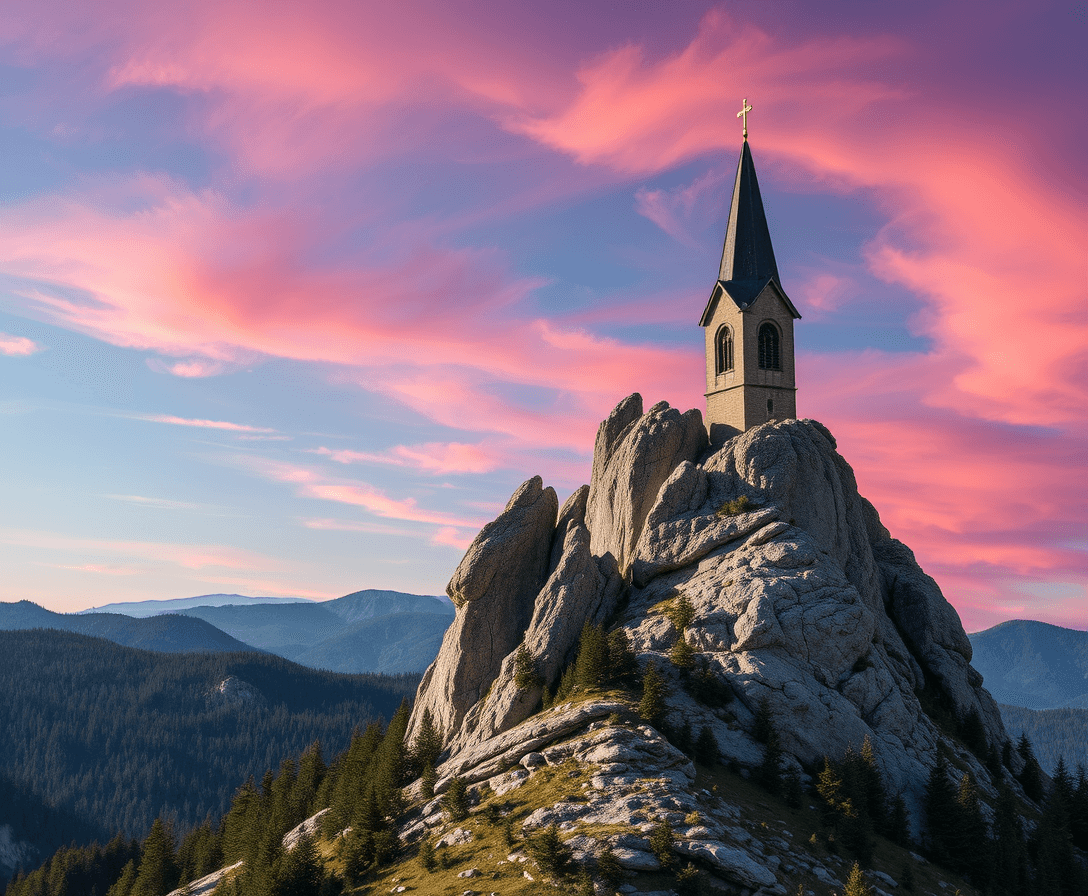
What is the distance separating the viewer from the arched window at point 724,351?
95.5 m

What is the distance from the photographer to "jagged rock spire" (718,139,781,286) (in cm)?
9831

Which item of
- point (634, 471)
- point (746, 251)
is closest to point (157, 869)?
point (634, 471)

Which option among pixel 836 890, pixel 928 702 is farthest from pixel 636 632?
pixel 928 702

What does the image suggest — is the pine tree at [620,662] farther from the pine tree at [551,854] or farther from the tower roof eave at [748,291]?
the tower roof eave at [748,291]

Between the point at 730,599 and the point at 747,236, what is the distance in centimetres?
5310

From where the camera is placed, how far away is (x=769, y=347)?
94750mm

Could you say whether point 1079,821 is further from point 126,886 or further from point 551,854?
point 126,886

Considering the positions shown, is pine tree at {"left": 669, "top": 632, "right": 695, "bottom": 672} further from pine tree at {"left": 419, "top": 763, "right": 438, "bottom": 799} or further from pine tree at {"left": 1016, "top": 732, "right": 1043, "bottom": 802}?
pine tree at {"left": 1016, "top": 732, "right": 1043, "bottom": 802}

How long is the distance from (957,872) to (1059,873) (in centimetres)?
1256

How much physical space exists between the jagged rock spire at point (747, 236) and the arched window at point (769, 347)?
6082 mm

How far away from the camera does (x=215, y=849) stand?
100 m

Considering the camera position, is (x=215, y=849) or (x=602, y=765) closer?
(x=602, y=765)

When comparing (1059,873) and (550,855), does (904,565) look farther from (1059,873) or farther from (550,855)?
(550,855)

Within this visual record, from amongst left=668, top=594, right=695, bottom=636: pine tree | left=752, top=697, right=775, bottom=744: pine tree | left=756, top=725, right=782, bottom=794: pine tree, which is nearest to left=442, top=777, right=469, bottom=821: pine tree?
left=756, top=725, right=782, bottom=794: pine tree
